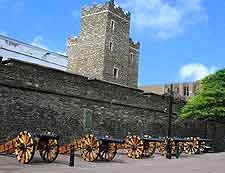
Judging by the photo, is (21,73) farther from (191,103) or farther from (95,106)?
(191,103)

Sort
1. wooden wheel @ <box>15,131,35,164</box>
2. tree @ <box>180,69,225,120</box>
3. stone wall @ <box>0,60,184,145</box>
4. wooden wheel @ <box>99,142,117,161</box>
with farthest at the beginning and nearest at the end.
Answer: tree @ <box>180,69,225,120</box>
stone wall @ <box>0,60,184,145</box>
wooden wheel @ <box>99,142,117,161</box>
wooden wheel @ <box>15,131,35,164</box>

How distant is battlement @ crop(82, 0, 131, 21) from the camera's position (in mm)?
47156

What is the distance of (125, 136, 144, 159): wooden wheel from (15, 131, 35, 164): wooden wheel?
6.20 m

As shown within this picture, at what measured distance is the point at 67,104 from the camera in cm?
2130

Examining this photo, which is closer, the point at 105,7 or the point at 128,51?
the point at 105,7

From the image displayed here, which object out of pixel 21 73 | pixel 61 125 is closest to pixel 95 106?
pixel 61 125

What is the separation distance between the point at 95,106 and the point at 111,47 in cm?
2505

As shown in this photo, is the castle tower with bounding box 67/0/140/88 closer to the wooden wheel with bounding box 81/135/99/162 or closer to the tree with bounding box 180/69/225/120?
the tree with bounding box 180/69/225/120

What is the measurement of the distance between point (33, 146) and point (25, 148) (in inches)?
16.3

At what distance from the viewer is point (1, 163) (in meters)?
13.6

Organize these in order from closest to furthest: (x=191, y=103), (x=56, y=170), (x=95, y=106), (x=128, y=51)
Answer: (x=56, y=170)
(x=95, y=106)
(x=191, y=103)
(x=128, y=51)

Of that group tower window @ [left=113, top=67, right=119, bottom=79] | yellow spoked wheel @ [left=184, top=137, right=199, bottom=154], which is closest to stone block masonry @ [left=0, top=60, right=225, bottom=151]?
yellow spoked wheel @ [left=184, top=137, right=199, bottom=154]

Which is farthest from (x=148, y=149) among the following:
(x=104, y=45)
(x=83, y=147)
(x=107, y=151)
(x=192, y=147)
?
(x=104, y=45)

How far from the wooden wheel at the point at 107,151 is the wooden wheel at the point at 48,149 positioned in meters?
2.22
